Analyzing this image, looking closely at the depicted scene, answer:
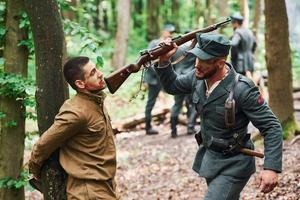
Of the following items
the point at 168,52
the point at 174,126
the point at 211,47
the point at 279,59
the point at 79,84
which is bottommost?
the point at 174,126

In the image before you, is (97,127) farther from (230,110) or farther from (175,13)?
(175,13)

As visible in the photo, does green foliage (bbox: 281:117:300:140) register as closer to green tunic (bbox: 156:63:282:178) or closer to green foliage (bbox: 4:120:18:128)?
green tunic (bbox: 156:63:282:178)

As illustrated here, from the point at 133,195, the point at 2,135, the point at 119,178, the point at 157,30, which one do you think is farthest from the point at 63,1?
the point at 157,30

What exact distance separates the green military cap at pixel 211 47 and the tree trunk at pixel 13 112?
2235 mm

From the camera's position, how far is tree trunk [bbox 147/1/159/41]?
2928 centimetres

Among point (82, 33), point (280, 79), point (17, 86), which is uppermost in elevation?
point (82, 33)

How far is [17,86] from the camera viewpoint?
18.9 feet

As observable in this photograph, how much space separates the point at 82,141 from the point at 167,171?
5.95 metres

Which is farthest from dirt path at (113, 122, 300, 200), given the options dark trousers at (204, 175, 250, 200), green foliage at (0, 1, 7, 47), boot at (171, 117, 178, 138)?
green foliage at (0, 1, 7, 47)

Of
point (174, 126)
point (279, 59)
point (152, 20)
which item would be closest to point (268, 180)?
point (279, 59)

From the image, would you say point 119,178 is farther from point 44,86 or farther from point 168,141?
point 44,86

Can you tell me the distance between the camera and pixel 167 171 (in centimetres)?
1010

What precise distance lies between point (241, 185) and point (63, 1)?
286 cm

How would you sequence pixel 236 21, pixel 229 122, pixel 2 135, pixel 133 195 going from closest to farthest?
pixel 229 122 → pixel 2 135 → pixel 133 195 → pixel 236 21
